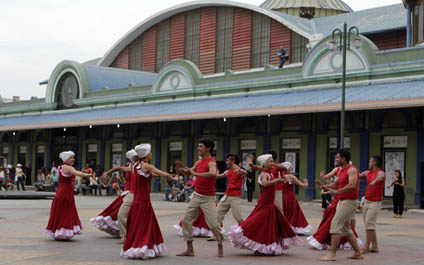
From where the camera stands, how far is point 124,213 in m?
13.7

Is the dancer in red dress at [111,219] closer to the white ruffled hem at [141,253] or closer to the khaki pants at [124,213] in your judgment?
the khaki pants at [124,213]

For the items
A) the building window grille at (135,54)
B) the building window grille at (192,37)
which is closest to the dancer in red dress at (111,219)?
the building window grille at (192,37)

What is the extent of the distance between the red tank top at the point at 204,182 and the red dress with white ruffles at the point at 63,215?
3.39 metres

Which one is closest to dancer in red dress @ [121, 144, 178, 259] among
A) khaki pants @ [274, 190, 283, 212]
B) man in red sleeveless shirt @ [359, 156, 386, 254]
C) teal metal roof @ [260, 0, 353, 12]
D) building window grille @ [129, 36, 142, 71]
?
man in red sleeveless shirt @ [359, 156, 386, 254]

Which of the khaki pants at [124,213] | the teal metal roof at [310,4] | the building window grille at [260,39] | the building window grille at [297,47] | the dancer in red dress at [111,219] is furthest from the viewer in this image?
the teal metal roof at [310,4]

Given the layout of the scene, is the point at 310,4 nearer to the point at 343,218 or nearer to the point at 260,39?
the point at 260,39

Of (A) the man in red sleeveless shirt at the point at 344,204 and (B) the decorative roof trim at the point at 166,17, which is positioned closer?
(A) the man in red sleeveless shirt at the point at 344,204

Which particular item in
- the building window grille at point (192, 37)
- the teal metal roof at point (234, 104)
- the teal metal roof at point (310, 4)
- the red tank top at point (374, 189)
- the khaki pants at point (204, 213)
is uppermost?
the teal metal roof at point (310, 4)

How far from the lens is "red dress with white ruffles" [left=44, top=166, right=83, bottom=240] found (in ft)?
45.6

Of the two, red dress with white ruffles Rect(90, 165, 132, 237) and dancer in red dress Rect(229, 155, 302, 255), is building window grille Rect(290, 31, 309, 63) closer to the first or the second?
red dress with white ruffles Rect(90, 165, 132, 237)

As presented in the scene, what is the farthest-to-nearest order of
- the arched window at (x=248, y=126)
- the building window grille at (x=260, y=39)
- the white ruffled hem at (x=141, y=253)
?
the building window grille at (x=260, y=39)
the arched window at (x=248, y=126)
the white ruffled hem at (x=141, y=253)

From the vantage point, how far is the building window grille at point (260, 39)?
147 feet

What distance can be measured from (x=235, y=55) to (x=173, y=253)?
34857mm

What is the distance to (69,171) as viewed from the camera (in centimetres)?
1397
